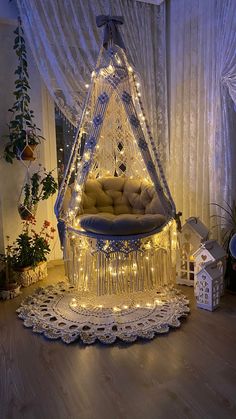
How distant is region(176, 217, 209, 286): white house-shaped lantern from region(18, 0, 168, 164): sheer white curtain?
1.02 metres

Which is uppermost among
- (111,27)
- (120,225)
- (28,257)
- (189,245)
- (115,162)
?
(111,27)

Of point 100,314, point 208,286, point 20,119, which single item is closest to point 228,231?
point 208,286

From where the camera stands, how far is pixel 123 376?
6.54 feet

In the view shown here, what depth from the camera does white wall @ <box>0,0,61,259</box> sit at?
321cm

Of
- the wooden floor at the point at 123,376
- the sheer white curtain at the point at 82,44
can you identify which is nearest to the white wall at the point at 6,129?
the sheer white curtain at the point at 82,44

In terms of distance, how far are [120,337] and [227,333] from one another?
727 millimetres

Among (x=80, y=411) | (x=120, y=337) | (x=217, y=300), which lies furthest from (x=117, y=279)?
(x=80, y=411)

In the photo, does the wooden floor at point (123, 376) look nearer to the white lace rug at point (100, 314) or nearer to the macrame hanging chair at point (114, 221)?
the white lace rug at point (100, 314)

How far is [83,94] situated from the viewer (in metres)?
3.33

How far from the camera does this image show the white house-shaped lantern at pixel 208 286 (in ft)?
8.80

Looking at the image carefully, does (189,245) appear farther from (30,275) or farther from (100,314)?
(30,275)

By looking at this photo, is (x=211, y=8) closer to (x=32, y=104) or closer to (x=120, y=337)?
(x=32, y=104)

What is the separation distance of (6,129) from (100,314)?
6.13 feet

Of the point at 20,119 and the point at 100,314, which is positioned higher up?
the point at 20,119
